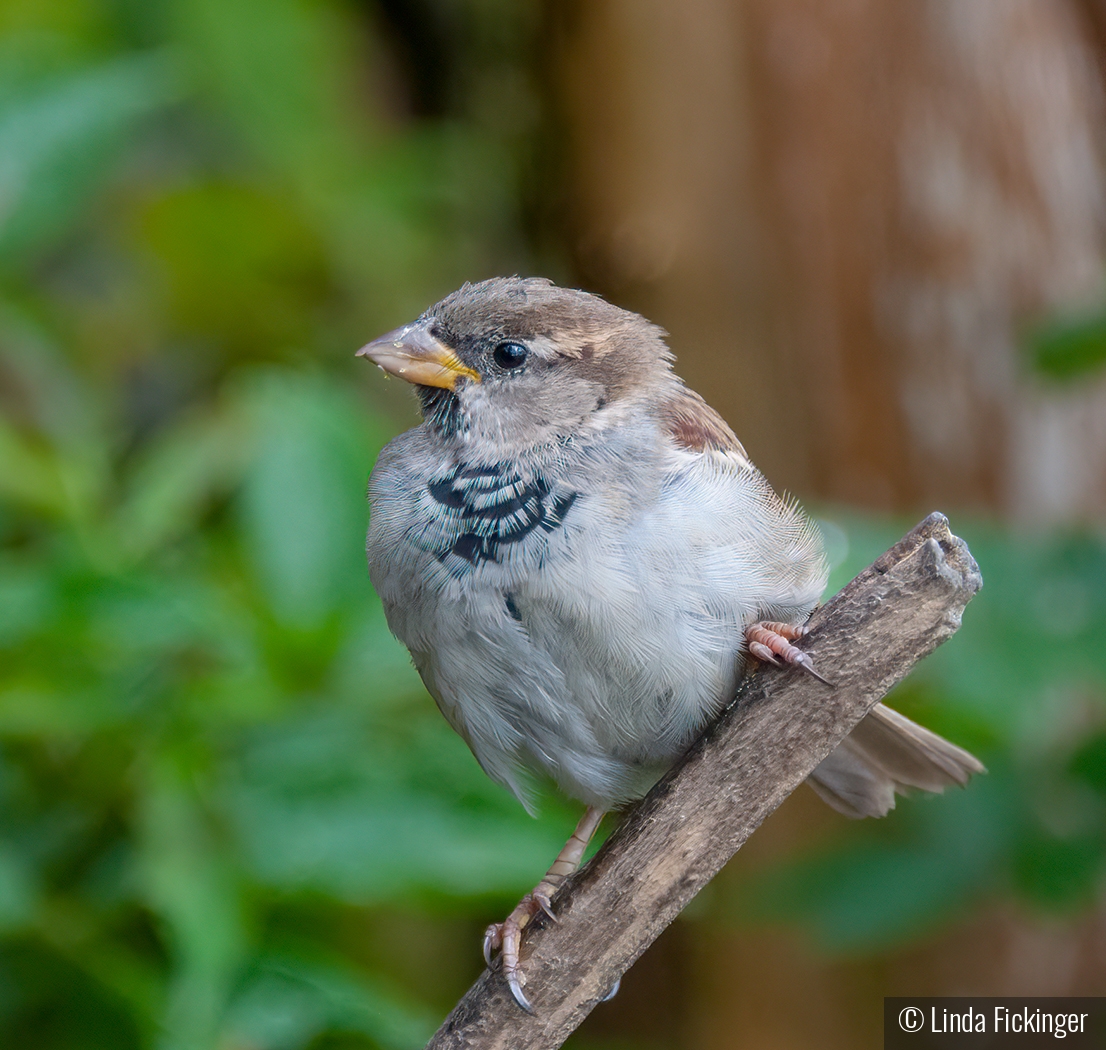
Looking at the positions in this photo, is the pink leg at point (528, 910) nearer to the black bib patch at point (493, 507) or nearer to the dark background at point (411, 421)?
the dark background at point (411, 421)

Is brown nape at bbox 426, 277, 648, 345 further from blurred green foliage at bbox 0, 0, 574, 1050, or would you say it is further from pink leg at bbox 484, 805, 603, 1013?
pink leg at bbox 484, 805, 603, 1013

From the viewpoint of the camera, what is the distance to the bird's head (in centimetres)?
257

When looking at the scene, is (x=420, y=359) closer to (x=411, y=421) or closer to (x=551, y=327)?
(x=551, y=327)

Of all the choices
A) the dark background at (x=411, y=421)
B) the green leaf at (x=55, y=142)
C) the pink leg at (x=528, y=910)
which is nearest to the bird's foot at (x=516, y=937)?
the pink leg at (x=528, y=910)

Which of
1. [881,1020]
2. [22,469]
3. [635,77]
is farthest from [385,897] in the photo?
[635,77]

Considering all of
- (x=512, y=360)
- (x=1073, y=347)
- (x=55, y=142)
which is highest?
(x=55, y=142)

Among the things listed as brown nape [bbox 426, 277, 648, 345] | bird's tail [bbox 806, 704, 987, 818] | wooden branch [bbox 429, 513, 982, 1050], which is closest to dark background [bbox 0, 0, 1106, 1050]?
bird's tail [bbox 806, 704, 987, 818]

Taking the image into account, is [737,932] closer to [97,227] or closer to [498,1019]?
[498,1019]

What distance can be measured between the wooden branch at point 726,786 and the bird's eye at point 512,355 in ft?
2.67

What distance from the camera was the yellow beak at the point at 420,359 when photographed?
2582 millimetres

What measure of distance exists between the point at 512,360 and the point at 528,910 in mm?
1049

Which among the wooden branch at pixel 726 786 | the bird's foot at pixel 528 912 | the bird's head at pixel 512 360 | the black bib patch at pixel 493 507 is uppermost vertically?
the bird's head at pixel 512 360

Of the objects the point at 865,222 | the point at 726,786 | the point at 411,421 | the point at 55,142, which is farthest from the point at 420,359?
the point at 411,421

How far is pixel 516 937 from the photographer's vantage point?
2.29 m
